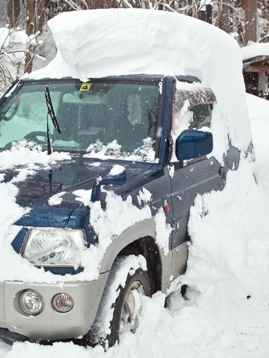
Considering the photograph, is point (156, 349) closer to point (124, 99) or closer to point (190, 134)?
point (190, 134)

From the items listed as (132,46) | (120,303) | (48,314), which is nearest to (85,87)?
(132,46)

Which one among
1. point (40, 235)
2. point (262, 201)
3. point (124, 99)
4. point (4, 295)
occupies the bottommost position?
point (262, 201)

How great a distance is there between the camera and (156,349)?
344 centimetres

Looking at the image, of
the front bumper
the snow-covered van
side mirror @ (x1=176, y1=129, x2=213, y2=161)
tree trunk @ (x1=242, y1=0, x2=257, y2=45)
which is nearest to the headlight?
the snow-covered van

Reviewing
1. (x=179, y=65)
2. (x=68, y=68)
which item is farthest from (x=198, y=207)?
(x=68, y=68)

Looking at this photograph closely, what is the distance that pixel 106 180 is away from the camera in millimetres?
3156

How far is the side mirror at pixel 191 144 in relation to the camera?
4016mm

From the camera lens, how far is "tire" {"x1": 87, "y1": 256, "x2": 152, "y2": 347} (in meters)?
3.07

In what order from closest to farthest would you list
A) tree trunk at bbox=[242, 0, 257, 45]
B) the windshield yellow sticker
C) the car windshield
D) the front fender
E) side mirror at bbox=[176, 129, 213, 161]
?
the front fender → side mirror at bbox=[176, 129, 213, 161] → the car windshield → the windshield yellow sticker → tree trunk at bbox=[242, 0, 257, 45]

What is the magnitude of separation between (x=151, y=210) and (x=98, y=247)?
0.73 meters

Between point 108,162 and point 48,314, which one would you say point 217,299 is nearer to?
point 108,162

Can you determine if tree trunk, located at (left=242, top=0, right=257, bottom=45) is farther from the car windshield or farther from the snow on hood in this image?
the car windshield

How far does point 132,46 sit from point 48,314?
2.75 meters

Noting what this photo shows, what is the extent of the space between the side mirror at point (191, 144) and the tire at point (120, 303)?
0.95 metres
